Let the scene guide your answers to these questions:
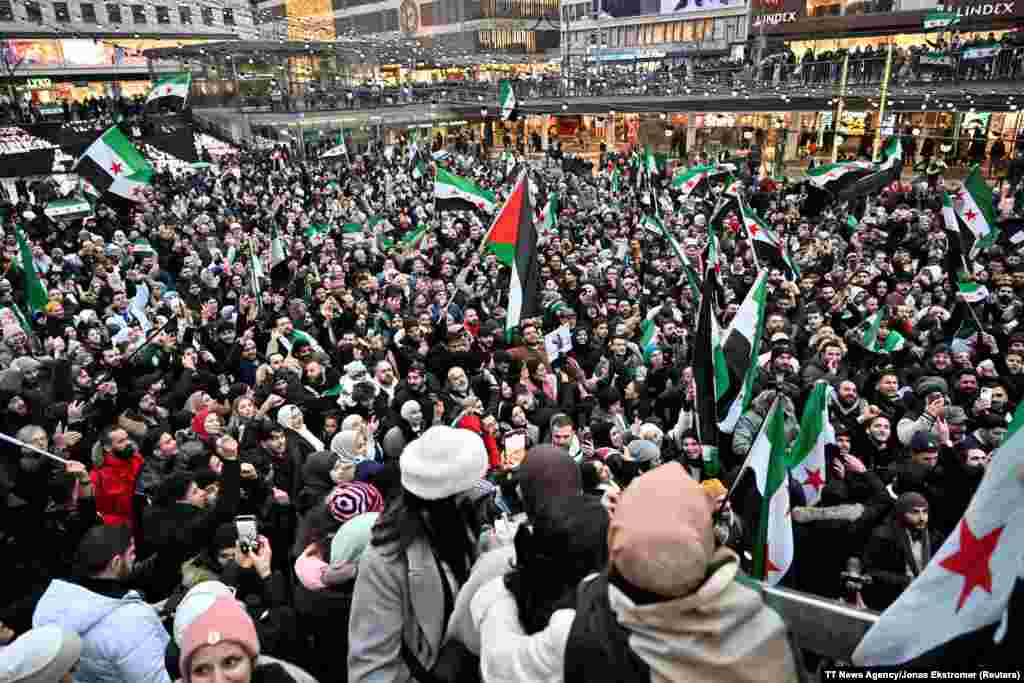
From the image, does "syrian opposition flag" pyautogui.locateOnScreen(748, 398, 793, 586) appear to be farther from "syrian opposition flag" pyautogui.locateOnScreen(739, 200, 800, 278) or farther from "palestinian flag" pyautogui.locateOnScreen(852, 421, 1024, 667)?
"syrian opposition flag" pyautogui.locateOnScreen(739, 200, 800, 278)

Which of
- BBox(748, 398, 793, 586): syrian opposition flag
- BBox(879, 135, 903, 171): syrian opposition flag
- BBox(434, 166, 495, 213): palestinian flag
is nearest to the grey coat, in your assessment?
BBox(748, 398, 793, 586): syrian opposition flag

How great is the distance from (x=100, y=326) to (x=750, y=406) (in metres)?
7.64

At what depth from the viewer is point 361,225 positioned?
575 inches

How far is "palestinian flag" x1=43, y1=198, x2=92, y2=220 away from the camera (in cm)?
1636

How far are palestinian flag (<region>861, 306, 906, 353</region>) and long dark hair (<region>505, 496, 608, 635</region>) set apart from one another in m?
7.04

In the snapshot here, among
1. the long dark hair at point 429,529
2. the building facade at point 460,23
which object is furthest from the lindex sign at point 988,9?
the building facade at point 460,23

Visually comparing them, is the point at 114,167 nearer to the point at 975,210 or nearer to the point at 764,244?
the point at 764,244

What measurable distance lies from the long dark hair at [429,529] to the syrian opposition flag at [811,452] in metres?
2.80

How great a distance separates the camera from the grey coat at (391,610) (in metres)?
2.12

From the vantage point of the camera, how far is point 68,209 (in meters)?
16.5

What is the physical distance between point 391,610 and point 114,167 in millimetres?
13062

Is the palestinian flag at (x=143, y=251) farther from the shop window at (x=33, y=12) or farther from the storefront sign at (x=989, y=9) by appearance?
the shop window at (x=33, y=12)

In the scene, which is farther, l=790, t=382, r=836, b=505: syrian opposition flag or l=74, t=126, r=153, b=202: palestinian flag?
l=74, t=126, r=153, b=202: palestinian flag

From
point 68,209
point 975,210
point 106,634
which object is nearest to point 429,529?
point 106,634
